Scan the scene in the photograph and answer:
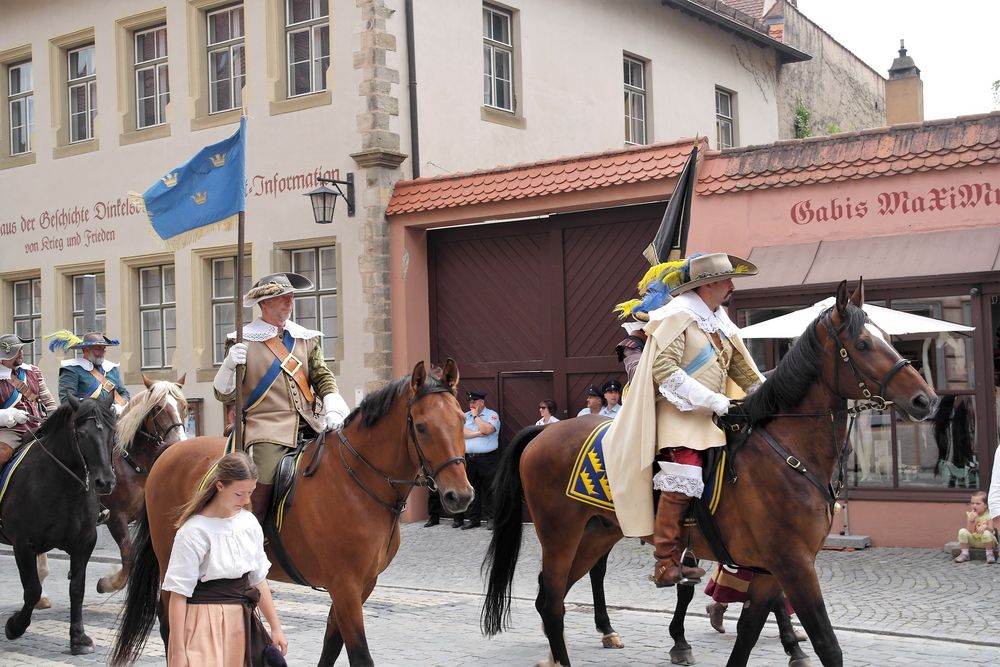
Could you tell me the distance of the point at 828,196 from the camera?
13234mm

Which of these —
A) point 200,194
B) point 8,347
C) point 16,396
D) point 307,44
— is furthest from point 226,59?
point 200,194

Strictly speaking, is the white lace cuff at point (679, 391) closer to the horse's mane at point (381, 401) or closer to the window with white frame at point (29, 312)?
the horse's mane at point (381, 401)

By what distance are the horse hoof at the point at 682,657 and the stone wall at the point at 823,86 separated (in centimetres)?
1967

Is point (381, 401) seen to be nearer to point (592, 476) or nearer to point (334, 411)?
point (334, 411)

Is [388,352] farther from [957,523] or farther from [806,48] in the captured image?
[806,48]

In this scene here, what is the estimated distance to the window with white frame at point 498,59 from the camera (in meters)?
18.8

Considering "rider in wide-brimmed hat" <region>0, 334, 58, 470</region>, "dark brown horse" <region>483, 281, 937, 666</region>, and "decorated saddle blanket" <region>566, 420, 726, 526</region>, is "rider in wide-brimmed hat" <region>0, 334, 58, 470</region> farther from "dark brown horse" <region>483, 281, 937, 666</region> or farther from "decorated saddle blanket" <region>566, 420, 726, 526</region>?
"dark brown horse" <region>483, 281, 937, 666</region>

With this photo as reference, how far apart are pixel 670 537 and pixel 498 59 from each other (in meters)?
13.4

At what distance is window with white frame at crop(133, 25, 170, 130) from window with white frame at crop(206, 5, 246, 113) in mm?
1015

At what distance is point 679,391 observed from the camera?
22.1 ft

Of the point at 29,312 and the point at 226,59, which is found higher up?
the point at 226,59

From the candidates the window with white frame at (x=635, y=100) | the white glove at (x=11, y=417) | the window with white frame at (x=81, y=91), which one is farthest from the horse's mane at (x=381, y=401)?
the window with white frame at (x=81, y=91)

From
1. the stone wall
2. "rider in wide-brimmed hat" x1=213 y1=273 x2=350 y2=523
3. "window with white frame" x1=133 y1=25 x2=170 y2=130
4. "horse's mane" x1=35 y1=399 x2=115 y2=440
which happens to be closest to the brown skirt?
"rider in wide-brimmed hat" x1=213 y1=273 x2=350 y2=523

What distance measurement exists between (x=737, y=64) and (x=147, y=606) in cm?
2018
